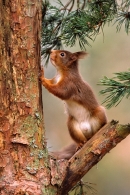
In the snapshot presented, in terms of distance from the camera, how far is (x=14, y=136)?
4.84 ft

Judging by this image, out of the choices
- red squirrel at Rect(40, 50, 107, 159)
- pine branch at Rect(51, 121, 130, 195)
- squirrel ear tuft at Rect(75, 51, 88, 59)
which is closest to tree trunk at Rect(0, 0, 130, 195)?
pine branch at Rect(51, 121, 130, 195)

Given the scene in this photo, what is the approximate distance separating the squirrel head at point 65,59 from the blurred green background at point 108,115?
110 cm

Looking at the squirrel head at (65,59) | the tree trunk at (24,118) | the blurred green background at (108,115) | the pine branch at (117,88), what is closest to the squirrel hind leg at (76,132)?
the squirrel head at (65,59)

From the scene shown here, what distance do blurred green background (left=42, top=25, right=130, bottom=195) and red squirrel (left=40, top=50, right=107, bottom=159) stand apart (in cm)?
111

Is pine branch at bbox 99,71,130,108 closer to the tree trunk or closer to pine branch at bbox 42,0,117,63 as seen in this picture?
the tree trunk

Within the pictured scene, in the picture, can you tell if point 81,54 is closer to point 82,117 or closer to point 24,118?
point 82,117

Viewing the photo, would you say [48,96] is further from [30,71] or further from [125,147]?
[30,71]

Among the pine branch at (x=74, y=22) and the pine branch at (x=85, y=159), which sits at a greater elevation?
the pine branch at (x=74, y=22)

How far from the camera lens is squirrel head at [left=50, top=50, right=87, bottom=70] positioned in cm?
212

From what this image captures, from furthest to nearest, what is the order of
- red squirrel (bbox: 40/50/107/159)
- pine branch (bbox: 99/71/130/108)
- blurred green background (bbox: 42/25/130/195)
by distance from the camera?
blurred green background (bbox: 42/25/130/195), red squirrel (bbox: 40/50/107/159), pine branch (bbox: 99/71/130/108)

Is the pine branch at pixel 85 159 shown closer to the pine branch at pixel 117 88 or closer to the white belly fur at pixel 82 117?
the pine branch at pixel 117 88

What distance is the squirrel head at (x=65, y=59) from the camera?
2121 mm

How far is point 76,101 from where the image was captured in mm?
2105

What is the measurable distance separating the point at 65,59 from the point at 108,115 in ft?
4.14
